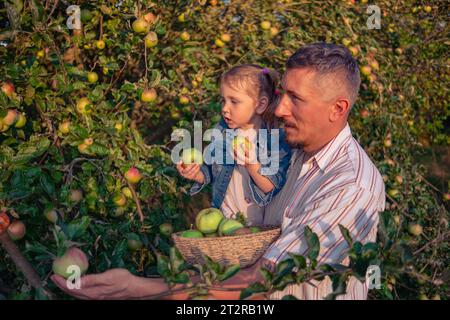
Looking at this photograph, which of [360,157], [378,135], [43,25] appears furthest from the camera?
[378,135]

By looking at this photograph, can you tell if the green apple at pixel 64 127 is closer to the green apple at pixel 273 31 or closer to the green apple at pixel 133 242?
the green apple at pixel 133 242

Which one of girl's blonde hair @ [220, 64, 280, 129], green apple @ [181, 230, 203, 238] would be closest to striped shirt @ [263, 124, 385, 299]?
green apple @ [181, 230, 203, 238]

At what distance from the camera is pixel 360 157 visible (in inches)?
68.1

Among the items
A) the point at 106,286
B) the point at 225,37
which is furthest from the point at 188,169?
the point at 225,37

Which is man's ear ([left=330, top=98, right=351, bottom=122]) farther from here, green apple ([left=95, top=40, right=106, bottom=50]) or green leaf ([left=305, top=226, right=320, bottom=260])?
green apple ([left=95, top=40, right=106, bottom=50])

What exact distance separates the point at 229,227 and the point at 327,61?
64 centimetres

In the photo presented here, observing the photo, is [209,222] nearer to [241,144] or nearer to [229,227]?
[229,227]

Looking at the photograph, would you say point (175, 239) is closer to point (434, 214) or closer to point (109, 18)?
point (109, 18)

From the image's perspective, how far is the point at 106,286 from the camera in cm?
145

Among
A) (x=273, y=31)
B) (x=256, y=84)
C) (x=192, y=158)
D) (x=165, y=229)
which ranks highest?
(x=273, y=31)

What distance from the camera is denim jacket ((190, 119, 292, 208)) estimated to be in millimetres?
2068

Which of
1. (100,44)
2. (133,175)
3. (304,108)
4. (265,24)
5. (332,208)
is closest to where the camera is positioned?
(332,208)
